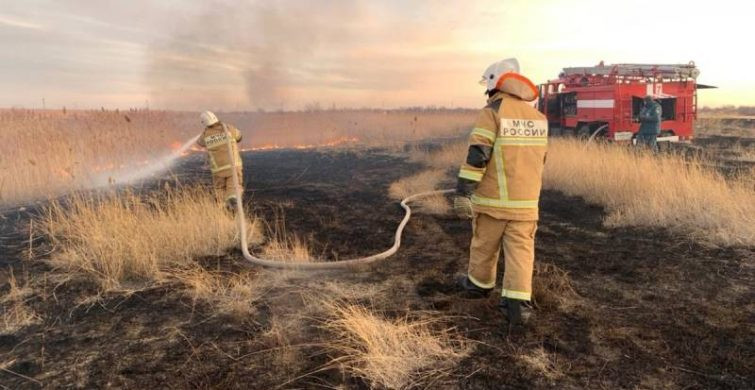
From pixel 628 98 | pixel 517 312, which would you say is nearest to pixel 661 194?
pixel 517 312

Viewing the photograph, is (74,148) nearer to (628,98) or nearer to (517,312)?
(517,312)

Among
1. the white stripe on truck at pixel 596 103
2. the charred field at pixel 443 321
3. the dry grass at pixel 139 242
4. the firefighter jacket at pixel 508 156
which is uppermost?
the white stripe on truck at pixel 596 103

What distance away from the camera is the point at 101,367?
2785mm

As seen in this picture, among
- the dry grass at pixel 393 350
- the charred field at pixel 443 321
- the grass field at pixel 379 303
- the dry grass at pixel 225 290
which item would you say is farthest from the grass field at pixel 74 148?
the dry grass at pixel 393 350

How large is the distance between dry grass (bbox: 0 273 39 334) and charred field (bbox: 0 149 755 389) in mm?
71

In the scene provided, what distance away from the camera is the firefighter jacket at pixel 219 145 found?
6.29m

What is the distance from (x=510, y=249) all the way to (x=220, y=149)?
4.61 m

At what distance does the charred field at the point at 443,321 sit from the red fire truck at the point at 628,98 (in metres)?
6.68

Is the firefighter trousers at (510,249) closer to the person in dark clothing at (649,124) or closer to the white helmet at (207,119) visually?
the white helmet at (207,119)

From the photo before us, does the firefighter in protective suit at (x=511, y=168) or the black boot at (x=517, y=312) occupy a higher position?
the firefighter in protective suit at (x=511, y=168)

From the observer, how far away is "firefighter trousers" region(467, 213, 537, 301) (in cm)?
323

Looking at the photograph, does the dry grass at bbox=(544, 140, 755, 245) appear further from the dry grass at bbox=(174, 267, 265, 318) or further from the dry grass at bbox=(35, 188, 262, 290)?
the dry grass at bbox=(35, 188, 262, 290)

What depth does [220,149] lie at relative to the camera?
21.0ft

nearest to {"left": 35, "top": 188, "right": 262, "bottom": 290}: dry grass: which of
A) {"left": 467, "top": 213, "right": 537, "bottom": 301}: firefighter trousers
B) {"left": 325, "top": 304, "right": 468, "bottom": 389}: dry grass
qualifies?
{"left": 325, "top": 304, "right": 468, "bottom": 389}: dry grass
